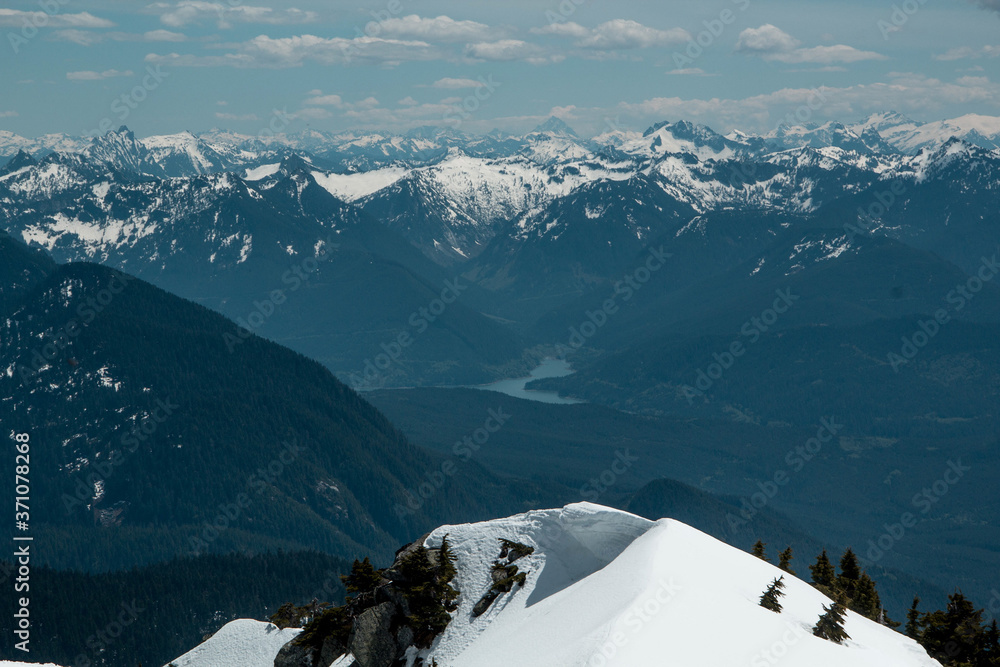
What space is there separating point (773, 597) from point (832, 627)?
14.8 feet

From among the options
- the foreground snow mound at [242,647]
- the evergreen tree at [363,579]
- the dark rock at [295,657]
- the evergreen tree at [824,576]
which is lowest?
the foreground snow mound at [242,647]

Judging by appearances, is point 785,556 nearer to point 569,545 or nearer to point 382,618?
point 569,545

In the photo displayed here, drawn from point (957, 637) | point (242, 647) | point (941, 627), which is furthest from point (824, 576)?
point (242, 647)

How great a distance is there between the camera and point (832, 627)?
66.3 metres

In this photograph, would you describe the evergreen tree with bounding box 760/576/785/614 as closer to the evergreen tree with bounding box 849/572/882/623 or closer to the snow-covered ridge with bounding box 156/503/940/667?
the snow-covered ridge with bounding box 156/503/940/667

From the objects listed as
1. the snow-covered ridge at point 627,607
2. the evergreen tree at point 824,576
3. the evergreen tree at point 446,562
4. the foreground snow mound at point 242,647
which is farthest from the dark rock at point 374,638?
the evergreen tree at point 824,576

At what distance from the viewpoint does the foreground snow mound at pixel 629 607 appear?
57844 millimetres

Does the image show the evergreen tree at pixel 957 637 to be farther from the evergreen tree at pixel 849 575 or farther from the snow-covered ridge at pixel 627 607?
the evergreen tree at pixel 849 575

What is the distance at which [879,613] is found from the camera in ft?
310

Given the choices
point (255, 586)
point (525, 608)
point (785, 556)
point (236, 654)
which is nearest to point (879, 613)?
point (785, 556)

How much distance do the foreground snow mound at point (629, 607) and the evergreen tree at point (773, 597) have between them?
0.74m

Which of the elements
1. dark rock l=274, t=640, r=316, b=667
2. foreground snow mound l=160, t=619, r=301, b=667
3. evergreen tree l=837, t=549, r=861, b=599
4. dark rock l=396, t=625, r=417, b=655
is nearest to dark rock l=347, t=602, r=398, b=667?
dark rock l=396, t=625, r=417, b=655

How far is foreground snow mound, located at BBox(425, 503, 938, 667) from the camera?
57.8 metres

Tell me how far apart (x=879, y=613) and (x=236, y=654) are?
67.3 meters
